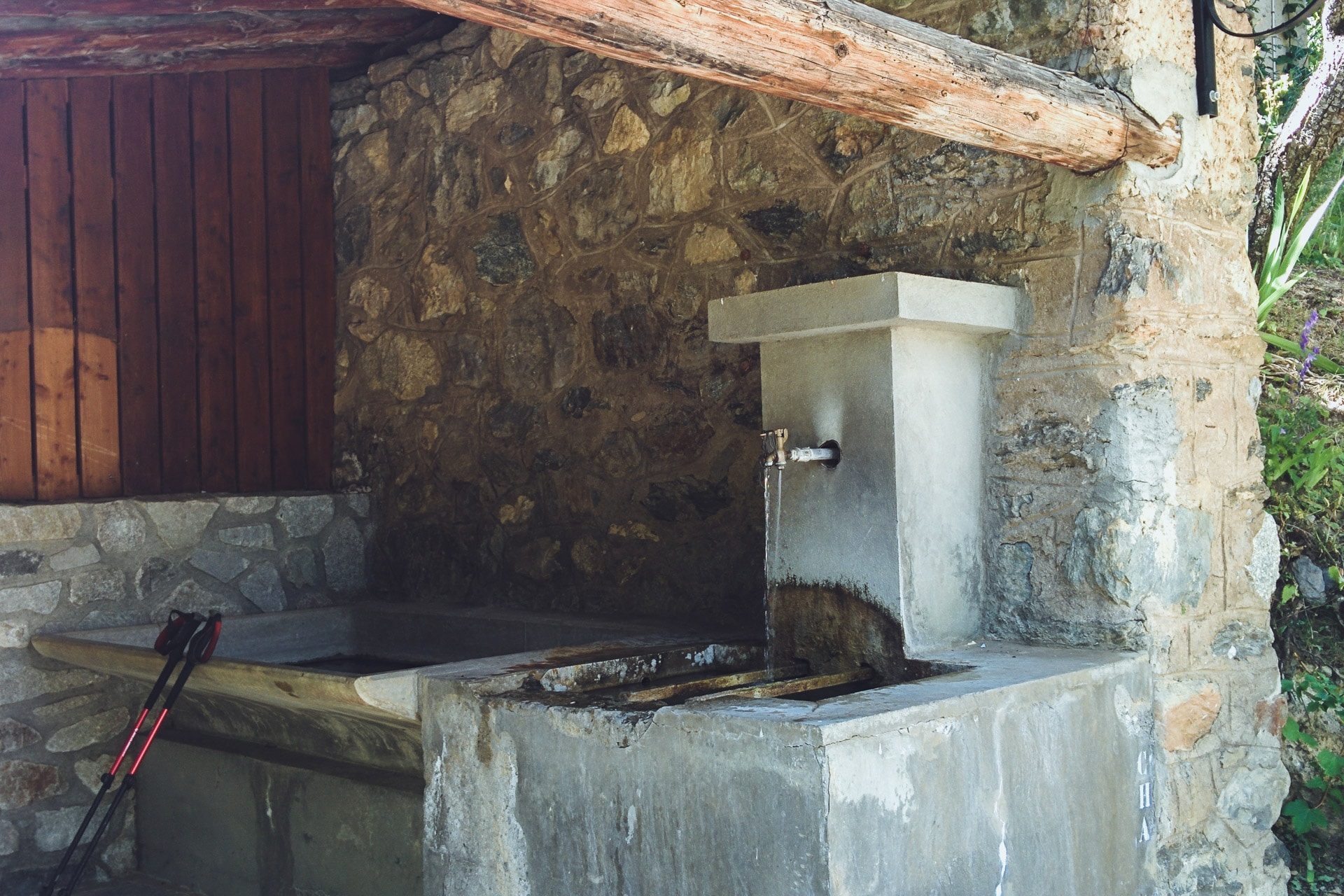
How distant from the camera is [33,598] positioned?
13.4ft

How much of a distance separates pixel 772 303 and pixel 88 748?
2.91 meters

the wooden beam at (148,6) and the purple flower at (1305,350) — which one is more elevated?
the wooden beam at (148,6)

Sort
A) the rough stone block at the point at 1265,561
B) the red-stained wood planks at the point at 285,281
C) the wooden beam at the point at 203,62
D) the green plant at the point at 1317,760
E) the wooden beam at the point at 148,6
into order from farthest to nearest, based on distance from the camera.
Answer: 1. the red-stained wood planks at the point at 285,281
2. the wooden beam at the point at 203,62
3. the wooden beam at the point at 148,6
4. the green plant at the point at 1317,760
5. the rough stone block at the point at 1265,561

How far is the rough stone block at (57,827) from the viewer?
4.14m

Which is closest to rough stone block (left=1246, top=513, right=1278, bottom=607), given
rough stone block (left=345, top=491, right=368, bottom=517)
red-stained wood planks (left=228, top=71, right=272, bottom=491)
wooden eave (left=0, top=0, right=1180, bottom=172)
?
wooden eave (left=0, top=0, right=1180, bottom=172)

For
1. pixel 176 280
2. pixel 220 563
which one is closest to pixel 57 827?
pixel 220 563

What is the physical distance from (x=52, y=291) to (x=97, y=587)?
1081 mm

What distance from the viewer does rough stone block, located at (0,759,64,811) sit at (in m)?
4.06

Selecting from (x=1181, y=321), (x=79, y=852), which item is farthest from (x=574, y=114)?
(x=79, y=852)

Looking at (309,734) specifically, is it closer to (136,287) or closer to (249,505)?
(249,505)

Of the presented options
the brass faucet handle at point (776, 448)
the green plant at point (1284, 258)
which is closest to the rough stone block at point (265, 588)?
the brass faucet handle at point (776, 448)

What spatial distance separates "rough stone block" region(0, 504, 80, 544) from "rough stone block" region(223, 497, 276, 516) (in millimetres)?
522

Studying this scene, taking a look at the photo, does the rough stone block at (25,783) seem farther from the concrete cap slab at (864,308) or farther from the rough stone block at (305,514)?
the concrete cap slab at (864,308)

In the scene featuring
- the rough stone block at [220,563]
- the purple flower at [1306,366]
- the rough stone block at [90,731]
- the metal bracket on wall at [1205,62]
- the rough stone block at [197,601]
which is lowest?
the rough stone block at [90,731]
